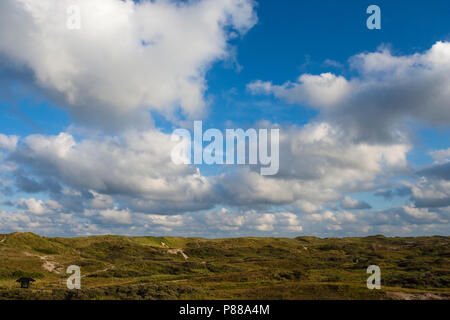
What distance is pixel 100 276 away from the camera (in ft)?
258

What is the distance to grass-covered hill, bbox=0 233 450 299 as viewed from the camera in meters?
41.6

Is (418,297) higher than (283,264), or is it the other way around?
(418,297)

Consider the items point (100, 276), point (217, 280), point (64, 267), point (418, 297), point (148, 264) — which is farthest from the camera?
point (148, 264)

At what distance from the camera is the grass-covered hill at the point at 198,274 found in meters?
41.6

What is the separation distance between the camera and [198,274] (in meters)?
87.1

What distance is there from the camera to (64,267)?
9100 centimetres
